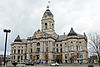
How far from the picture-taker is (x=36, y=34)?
81.8 meters

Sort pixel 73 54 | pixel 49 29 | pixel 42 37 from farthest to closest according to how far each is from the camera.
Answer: pixel 49 29, pixel 42 37, pixel 73 54

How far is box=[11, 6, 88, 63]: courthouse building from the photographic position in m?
73.6

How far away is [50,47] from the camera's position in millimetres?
77250

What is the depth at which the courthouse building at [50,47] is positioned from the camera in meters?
73.6

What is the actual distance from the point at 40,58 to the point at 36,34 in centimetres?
1359

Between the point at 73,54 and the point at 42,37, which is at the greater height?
the point at 42,37

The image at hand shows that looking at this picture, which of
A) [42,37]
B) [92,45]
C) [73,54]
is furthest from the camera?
[42,37]

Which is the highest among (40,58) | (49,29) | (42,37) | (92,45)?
(49,29)

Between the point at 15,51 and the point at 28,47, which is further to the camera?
the point at 15,51

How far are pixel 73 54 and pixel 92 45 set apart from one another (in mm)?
20575

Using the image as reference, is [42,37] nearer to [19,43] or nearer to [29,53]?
[29,53]

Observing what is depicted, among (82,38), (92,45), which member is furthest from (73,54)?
(92,45)

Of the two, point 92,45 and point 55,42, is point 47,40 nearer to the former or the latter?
point 55,42

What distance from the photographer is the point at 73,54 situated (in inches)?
2886
